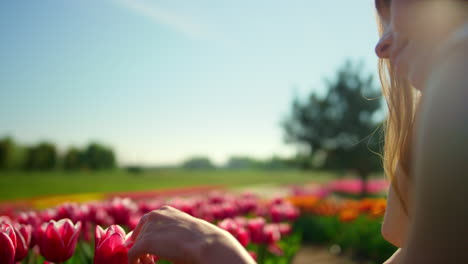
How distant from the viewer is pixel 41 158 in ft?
139

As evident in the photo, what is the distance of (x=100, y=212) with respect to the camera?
276 cm

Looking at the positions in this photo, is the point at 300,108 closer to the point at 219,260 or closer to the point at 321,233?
the point at 321,233

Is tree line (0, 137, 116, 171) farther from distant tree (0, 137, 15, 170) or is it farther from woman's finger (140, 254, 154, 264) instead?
woman's finger (140, 254, 154, 264)

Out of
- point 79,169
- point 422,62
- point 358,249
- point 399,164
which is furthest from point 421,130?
point 79,169

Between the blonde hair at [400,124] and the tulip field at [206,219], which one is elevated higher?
the blonde hair at [400,124]

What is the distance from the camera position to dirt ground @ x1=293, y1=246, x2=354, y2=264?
5.96 m

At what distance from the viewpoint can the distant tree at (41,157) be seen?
41906 mm

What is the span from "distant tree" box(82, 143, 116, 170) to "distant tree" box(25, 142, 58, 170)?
6802 mm

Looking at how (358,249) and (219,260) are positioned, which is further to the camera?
(358,249)

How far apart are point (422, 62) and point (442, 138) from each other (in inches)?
9.0

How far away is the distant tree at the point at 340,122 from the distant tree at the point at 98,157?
38172 mm

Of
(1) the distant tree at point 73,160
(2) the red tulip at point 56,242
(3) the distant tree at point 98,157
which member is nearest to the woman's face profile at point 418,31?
(2) the red tulip at point 56,242

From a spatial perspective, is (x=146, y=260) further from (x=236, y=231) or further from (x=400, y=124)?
(x=236, y=231)

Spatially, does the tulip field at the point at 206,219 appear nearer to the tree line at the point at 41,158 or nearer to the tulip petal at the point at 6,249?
the tulip petal at the point at 6,249
